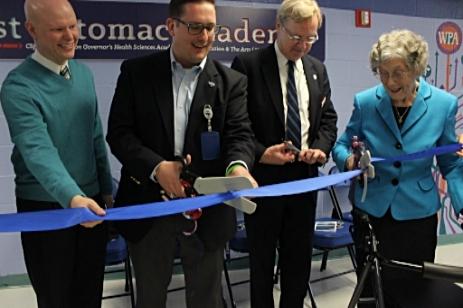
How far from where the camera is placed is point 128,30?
321cm

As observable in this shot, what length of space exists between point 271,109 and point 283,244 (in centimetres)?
68

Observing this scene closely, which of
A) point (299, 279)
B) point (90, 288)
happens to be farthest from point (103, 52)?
point (299, 279)

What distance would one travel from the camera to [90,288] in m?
1.91

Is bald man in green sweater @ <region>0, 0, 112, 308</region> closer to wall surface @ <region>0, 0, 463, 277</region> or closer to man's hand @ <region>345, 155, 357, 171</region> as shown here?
man's hand @ <region>345, 155, 357, 171</region>

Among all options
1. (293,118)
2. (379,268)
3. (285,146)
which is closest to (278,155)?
(285,146)

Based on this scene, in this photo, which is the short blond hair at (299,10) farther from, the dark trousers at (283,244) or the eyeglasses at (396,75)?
the dark trousers at (283,244)

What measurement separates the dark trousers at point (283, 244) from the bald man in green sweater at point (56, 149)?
0.74 m

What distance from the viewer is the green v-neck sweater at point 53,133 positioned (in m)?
1.55

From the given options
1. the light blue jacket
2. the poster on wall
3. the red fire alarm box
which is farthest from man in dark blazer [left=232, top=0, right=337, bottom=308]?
the red fire alarm box

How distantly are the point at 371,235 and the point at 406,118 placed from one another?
669 mm

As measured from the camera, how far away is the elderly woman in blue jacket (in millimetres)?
1940

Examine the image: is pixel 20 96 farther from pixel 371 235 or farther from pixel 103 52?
pixel 103 52

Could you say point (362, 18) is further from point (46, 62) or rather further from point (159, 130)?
point (46, 62)

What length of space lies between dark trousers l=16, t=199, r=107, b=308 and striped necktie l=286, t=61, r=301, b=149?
0.96m
